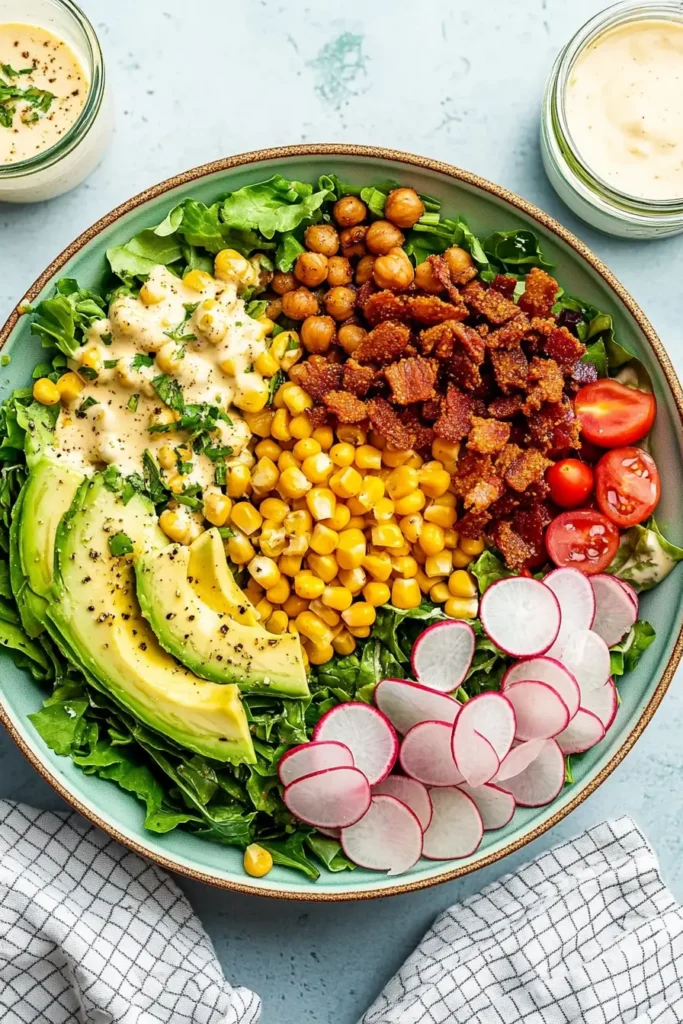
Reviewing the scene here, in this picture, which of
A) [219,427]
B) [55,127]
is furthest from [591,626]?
[55,127]

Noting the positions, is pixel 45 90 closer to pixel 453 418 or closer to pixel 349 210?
pixel 349 210

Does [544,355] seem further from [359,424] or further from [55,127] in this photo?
[55,127]

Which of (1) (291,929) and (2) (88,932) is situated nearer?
(2) (88,932)

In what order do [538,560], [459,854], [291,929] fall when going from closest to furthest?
[459,854], [538,560], [291,929]

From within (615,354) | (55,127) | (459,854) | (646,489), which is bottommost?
(459,854)

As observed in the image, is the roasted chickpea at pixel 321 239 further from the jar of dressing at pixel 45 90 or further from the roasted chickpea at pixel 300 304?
the jar of dressing at pixel 45 90

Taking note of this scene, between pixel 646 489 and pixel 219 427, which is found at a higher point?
pixel 219 427

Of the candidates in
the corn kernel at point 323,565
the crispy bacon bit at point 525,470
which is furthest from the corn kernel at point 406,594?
the crispy bacon bit at point 525,470
